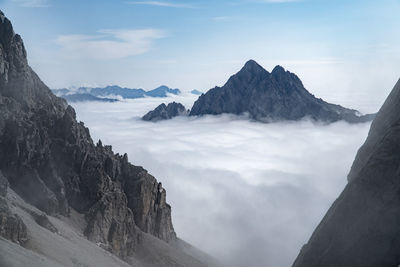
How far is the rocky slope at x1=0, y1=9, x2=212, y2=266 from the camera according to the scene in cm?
8512

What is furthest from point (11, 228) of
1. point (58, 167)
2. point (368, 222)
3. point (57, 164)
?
point (58, 167)

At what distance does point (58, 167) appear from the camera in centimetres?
9619

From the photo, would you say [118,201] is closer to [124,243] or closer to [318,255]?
[124,243]

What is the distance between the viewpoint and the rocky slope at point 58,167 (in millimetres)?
85125

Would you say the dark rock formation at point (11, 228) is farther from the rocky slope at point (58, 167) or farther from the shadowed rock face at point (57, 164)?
the shadowed rock face at point (57, 164)

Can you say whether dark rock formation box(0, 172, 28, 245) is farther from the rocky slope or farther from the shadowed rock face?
the shadowed rock face

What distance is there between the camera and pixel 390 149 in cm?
2997

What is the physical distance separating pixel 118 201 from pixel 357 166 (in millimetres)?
75247

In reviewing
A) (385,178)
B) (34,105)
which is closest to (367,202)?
(385,178)

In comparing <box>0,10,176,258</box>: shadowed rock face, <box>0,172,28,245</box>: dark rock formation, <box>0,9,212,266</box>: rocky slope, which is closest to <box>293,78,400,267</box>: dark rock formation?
<box>0,172,28,245</box>: dark rock formation

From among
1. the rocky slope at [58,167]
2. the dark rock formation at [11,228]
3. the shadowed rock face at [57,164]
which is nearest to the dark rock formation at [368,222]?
the dark rock formation at [11,228]

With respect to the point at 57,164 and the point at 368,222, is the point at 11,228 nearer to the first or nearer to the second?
the point at 368,222

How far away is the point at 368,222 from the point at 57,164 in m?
82.5

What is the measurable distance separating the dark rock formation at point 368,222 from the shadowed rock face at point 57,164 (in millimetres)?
67362
